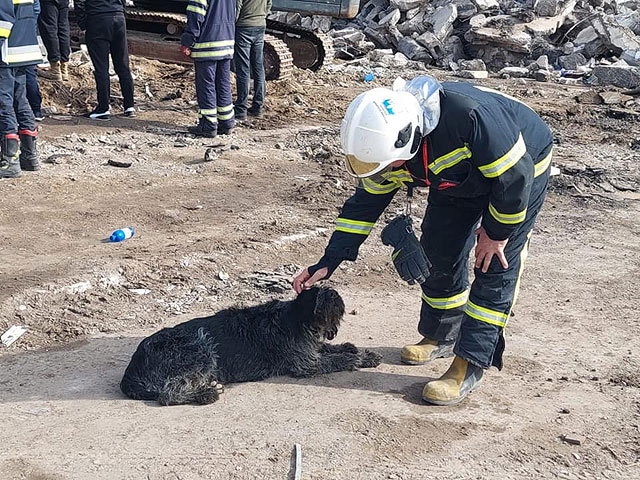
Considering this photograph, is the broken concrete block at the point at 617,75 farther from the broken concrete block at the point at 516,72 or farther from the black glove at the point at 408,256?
the black glove at the point at 408,256

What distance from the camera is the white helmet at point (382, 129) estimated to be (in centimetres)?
412

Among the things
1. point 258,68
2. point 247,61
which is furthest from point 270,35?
point 247,61

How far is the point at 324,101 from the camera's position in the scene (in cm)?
1401

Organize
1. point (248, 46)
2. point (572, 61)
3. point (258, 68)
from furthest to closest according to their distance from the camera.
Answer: point (572, 61) → point (258, 68) → point (248, 46)

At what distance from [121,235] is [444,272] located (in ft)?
11.5

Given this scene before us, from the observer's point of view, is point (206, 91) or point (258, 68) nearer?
point (206, 91)

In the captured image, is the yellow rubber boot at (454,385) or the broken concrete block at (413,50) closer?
the yellow rubber boot at (454,385)

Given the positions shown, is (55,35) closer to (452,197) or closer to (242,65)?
(242,65)

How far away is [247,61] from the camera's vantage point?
12070mm

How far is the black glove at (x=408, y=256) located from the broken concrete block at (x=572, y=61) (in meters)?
15.0

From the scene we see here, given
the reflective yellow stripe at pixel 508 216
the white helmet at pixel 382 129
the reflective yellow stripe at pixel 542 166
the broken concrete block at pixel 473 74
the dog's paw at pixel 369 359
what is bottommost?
the broken concrete block at pixel 473 74

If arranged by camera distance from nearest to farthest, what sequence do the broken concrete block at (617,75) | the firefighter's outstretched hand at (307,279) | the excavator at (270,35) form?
the firefighter's outstretched hand at (307,279) → the excavator at (270,35) → the broken concrete block at (617,75)

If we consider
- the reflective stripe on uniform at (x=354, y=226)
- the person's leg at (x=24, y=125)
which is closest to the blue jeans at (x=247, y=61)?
the person's leg at (x=24, y=125)

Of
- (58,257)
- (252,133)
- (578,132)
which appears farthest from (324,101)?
(58,257)
